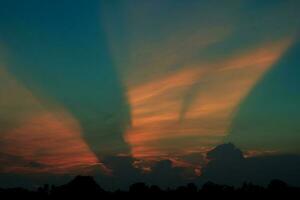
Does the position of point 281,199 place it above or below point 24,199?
below

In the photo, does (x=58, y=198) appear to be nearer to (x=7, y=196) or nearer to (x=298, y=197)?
(x=7, y=196)

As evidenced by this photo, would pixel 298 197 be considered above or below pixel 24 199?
below

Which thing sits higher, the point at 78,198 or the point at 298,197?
the point at 78,198

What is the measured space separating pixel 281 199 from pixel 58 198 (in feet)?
319

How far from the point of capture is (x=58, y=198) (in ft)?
645

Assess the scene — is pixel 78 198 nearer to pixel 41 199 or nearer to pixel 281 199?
pixel 41 199

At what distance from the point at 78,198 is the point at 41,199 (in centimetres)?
1709

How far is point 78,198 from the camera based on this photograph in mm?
195875

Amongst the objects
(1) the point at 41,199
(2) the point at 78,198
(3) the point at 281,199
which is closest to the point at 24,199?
(1) the point at 41,199

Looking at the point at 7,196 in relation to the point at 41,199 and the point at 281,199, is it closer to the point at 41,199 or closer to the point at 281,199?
the point at 41,199

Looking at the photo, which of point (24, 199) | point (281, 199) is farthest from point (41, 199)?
point (281, 199)

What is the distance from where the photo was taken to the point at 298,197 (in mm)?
199125

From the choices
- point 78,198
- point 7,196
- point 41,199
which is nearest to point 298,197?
point 78,198

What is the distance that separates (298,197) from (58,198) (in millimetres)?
104746
